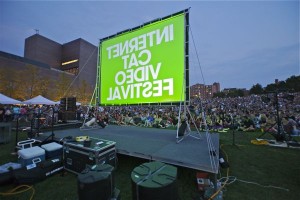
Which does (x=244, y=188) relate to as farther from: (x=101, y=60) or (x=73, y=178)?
(x=101, y=60)

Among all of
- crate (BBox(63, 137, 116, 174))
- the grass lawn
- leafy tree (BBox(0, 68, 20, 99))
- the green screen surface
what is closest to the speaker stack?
the green screen surface

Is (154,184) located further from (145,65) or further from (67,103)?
(67,103)

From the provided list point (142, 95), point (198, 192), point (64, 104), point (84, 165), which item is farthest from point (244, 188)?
point (64, 104)

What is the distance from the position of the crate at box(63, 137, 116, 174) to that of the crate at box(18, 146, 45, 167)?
22.3 inches

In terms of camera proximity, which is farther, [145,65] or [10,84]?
[10,84]

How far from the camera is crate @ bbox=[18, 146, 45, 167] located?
3.79 meters

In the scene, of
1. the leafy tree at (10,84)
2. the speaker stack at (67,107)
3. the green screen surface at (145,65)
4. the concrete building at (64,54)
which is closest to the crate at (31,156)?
the green screen surface at (145,65)

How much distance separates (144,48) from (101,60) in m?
2.97

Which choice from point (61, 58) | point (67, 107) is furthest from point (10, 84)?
point (61, 58)

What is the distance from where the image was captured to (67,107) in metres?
8.84

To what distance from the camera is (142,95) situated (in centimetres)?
680

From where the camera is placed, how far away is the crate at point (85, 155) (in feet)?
11.9

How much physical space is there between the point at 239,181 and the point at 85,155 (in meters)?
3.85

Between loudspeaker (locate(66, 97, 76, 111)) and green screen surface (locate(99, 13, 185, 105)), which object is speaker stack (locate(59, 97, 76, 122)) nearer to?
loudspeaker (locate(66, 97, 76, 111))
